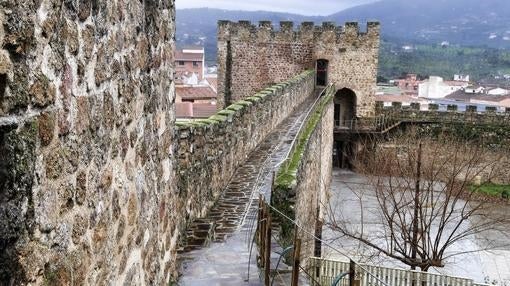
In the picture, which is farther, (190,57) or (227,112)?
(190,57)

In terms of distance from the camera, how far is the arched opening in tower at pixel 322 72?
2909 centimetres

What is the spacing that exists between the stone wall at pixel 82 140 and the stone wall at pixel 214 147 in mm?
1582

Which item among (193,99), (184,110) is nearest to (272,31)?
(184,110)

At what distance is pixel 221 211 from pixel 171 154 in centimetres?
388

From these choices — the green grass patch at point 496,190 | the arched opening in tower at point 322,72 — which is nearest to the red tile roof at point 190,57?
the green grass patch at point 496,190

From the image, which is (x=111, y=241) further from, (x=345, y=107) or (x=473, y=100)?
(x=473, y=100)

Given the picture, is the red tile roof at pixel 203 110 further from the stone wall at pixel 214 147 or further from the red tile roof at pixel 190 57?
the red tile roof at pixel 190 57

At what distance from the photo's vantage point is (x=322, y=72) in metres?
29.5

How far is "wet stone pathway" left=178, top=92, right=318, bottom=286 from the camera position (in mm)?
6863

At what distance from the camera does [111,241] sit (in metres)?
3.67

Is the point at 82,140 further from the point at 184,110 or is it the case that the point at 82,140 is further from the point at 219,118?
the point at 184,110

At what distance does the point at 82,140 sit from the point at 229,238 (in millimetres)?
5119

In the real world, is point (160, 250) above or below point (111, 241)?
below

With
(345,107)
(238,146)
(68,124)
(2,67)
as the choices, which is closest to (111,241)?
(68,124)
